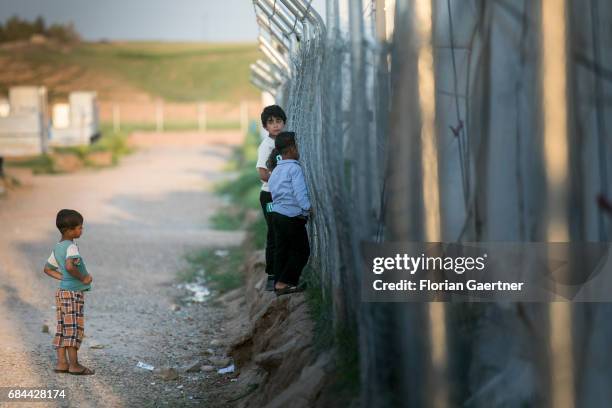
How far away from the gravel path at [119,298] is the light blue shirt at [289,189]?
3.75 ft

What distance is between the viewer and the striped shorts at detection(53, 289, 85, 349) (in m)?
5.99

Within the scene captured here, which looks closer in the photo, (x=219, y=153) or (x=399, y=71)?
(x=399, y=71)

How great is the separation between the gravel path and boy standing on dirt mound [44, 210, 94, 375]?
0.41 ft

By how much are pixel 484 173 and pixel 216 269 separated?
274 inches

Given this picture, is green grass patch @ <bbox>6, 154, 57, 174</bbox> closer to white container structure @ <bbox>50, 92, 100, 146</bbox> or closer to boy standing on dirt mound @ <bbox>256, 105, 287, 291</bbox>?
white container structure @ <bbox>50, 92, 100, 146</bbox>

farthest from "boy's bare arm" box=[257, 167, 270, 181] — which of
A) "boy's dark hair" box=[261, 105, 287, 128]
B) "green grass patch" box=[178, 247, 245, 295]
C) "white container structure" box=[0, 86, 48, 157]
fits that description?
"white container structure" box=[0, 86, 48, 157]

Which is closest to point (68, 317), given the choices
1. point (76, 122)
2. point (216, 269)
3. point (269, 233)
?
point (269, 233)

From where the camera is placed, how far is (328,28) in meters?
4.91

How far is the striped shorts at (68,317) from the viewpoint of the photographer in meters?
5.99

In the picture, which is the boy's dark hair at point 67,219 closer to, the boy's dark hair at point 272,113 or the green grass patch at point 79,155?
the boy's dark hair at point 272,113

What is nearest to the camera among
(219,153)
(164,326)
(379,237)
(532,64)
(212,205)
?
(532,64)

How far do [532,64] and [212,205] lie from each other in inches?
554

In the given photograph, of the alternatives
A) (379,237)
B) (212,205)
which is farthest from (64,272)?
(212,205)

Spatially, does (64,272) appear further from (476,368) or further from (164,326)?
(476,368)
